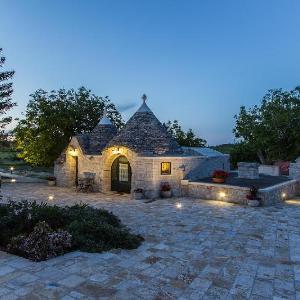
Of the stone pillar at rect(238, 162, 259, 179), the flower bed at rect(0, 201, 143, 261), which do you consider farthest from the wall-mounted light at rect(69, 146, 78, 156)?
the stone pillar at rect(238, 162, 259, 179)

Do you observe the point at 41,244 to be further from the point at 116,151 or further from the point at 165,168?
the point at 116,151

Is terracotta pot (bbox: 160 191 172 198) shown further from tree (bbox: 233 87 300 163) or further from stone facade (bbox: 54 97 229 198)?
tree (bbox: 233 87 300 163)

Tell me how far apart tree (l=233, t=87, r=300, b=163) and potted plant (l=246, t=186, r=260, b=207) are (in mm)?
13792

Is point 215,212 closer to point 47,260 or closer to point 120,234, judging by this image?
point 120,234

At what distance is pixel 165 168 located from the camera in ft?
61.9

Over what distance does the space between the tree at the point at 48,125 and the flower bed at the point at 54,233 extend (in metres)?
15.4

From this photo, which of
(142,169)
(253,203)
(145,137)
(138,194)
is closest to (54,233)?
(138,194)

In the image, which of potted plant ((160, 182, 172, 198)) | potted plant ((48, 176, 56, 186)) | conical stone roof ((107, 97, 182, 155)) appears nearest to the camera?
potted plant ((160, 182, 172, 198))

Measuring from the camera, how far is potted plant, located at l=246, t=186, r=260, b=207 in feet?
50.9

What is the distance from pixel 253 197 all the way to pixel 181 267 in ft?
31.3

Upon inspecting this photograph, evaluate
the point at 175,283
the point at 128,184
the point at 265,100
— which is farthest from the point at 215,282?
the point at 265,100

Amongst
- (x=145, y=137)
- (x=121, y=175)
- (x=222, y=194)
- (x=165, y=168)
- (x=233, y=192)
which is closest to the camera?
(x=233, y=192)

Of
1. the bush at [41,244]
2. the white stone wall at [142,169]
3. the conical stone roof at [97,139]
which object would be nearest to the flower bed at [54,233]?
the bush at [41,244]

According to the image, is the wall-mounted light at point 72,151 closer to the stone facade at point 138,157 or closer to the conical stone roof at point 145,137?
the stone facade at point 138,157
